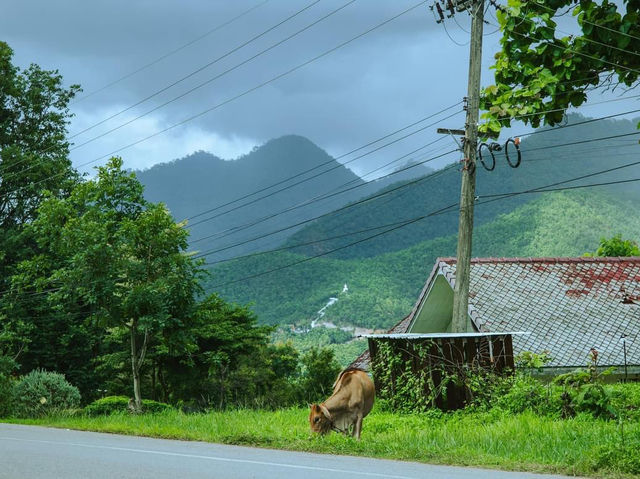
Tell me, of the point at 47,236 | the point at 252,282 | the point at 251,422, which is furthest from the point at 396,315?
the point at 251,422

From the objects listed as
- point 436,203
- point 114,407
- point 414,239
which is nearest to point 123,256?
point 114,407

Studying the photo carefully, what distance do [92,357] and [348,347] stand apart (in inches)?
1715

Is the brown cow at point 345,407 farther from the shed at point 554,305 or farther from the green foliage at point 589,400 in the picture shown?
the shed at point 554,305

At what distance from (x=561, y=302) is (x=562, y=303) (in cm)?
6

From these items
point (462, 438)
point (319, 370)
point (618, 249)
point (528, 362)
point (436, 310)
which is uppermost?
point (618, 249)

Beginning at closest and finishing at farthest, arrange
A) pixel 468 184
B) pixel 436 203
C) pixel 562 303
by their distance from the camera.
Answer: pixel 468 184, pixel 562 303, pixel 436 203

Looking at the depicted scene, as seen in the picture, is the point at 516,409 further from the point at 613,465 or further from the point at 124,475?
the point at 124,475

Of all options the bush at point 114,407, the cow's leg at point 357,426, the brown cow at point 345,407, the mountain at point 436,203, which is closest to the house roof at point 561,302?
the bush at point 114,407

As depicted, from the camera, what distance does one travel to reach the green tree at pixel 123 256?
27109 millimetres

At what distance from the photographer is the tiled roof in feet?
79.0

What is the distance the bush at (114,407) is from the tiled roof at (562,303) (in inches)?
420

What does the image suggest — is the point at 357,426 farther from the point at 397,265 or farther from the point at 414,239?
the point at 414,239

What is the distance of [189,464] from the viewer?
1104 cm

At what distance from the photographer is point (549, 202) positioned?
9606 cm
